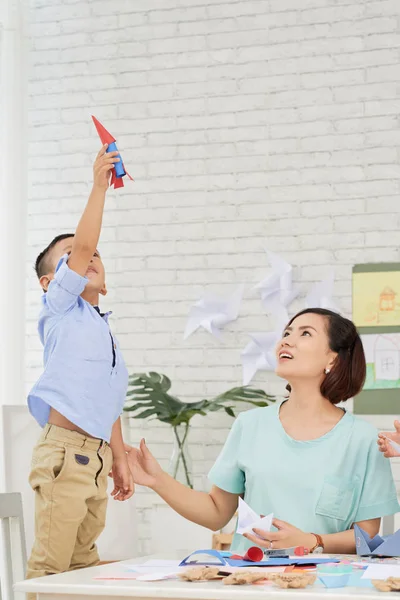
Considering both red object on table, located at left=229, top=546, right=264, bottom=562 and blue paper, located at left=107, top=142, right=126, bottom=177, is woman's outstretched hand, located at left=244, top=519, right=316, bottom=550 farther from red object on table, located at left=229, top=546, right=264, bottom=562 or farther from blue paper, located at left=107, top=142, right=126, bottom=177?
blue paper, located at left=107, top=142, right=126, bottom=177

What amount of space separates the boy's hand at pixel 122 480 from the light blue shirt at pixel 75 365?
11 centimetres

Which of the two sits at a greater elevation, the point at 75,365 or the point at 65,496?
the point at 75,365

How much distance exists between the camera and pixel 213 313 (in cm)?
381

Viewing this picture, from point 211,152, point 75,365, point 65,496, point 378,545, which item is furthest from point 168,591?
point 211,152

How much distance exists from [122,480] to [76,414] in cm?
21

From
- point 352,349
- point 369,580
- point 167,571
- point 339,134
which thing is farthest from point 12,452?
point 339,134

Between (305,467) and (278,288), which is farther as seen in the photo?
(278,288)

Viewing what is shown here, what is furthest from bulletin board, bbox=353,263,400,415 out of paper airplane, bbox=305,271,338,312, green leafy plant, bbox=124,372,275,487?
green leafy plant, bbox=124,372,275,487

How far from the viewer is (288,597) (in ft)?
3.79

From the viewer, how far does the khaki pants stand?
6.79 ft

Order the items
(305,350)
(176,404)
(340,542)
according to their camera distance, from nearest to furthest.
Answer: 1. (340,542)
2. (305,350)
3. (176,404)

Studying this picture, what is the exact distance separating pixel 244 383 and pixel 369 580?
7.98 ft

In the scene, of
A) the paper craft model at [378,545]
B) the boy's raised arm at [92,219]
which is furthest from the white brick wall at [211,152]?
the paper craft model at [378,545]

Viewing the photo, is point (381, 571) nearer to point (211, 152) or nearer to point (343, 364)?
point (343, 364)
